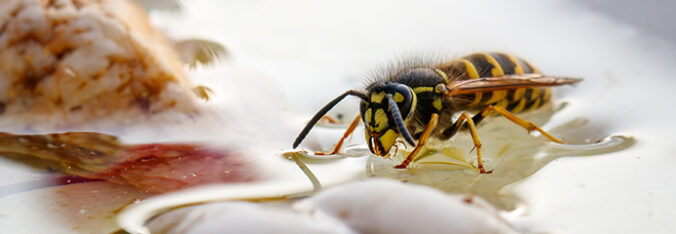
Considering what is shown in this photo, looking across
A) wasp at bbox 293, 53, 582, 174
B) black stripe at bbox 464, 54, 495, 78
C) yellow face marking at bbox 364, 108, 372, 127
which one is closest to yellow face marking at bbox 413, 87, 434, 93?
wasp at bbox 293, 53, 582, 174

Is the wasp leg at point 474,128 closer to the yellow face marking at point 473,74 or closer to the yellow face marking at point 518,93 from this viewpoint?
the yellow face marking at point 473,74

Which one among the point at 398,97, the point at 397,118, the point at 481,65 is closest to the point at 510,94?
the point at 481,65

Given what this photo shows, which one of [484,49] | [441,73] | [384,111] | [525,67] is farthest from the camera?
[484,49]

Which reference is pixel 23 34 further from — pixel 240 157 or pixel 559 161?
pixel 559 161

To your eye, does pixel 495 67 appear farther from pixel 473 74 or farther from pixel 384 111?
pixel 384 111

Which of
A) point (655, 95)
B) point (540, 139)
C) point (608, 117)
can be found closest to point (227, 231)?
point (540, 139)

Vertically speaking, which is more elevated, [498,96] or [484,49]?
[484,49]

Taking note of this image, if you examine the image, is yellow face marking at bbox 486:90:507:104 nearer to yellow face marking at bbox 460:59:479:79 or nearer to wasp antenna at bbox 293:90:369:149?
yellow face marking at bbox 460:59:479:79

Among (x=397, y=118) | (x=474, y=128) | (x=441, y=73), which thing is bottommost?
(x=474, y=128)
